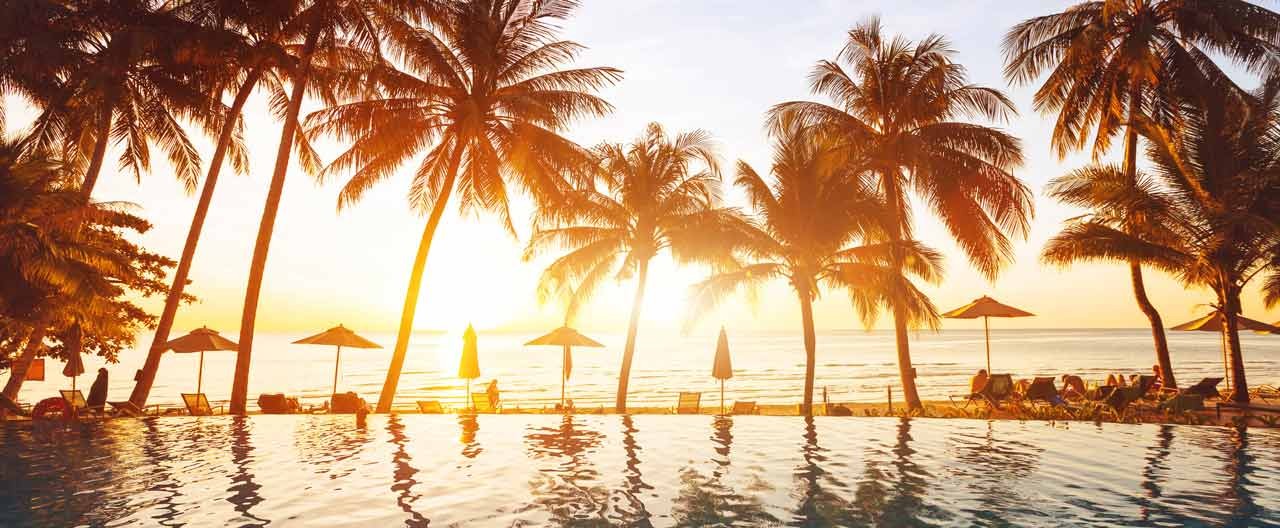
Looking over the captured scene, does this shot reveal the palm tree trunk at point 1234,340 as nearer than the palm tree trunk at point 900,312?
Yes

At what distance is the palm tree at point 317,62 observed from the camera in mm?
19375

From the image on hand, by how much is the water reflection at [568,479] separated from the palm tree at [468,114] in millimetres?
7808

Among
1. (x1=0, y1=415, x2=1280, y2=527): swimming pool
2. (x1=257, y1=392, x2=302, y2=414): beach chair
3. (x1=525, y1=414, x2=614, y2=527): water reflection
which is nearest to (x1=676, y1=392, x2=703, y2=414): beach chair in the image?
(x1=0, y1=415, x2=1280, y2=527): swimming pool

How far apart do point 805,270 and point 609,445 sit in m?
11.1

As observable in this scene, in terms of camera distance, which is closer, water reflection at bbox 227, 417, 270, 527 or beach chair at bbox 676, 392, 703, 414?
water reflection at bbox 227, 417, 270, 527

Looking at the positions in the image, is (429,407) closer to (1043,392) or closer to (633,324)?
(633,324)

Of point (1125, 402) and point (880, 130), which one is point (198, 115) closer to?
point (880, 130)

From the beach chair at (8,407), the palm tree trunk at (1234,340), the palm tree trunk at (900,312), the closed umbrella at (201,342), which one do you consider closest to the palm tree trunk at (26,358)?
the beach chair at (8,407)

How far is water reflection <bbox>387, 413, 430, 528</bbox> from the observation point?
27.0ft

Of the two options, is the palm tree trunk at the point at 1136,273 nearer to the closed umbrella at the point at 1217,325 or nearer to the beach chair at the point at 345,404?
the closed umbrella at the point at 1217,325

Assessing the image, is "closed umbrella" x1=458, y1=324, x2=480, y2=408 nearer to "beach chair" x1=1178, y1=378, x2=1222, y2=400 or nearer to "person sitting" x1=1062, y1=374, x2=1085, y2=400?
"person sitting" x1=1062, y1=374, x2=1085, y2=400

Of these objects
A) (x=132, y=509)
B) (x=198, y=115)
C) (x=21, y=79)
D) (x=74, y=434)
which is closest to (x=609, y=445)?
(x=132, y=509)

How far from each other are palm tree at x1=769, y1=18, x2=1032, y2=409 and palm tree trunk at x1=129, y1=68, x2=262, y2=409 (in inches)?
583

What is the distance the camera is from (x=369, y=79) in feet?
66.3
